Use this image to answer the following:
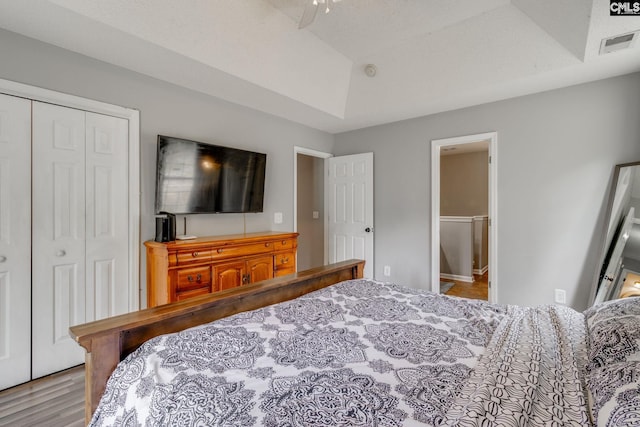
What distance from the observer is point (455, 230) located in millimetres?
5215

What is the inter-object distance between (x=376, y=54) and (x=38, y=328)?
3.75 m

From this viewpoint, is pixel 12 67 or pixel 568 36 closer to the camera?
pixel 12 67

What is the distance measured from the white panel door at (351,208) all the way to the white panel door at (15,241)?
333 centimetres

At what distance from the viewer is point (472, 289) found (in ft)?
14.8

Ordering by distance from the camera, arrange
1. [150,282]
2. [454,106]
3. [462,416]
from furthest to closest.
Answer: [454,106] < [150,282] < [462,416]

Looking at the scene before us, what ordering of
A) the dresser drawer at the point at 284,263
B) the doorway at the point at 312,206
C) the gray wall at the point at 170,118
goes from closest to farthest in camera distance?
the gray wall at the point at 170,118
the dresser drawer at the point at 284,263
the doorway at the point at 312,206

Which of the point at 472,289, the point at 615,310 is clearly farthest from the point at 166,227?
the point at 472,289

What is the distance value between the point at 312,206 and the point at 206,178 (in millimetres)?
2293

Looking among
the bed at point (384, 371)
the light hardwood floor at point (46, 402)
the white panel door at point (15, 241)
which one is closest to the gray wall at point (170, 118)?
the white panel door at point (15, 241)

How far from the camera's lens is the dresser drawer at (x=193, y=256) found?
246 centimetres

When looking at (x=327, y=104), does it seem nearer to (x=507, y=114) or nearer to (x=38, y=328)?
(x=507, y=114)

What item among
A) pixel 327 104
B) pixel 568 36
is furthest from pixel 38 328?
pixel 568 36

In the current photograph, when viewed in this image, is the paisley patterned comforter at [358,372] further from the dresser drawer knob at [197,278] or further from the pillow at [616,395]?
the dresser drawer knob at [197,278]

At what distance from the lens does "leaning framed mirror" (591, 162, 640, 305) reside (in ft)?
7.60
